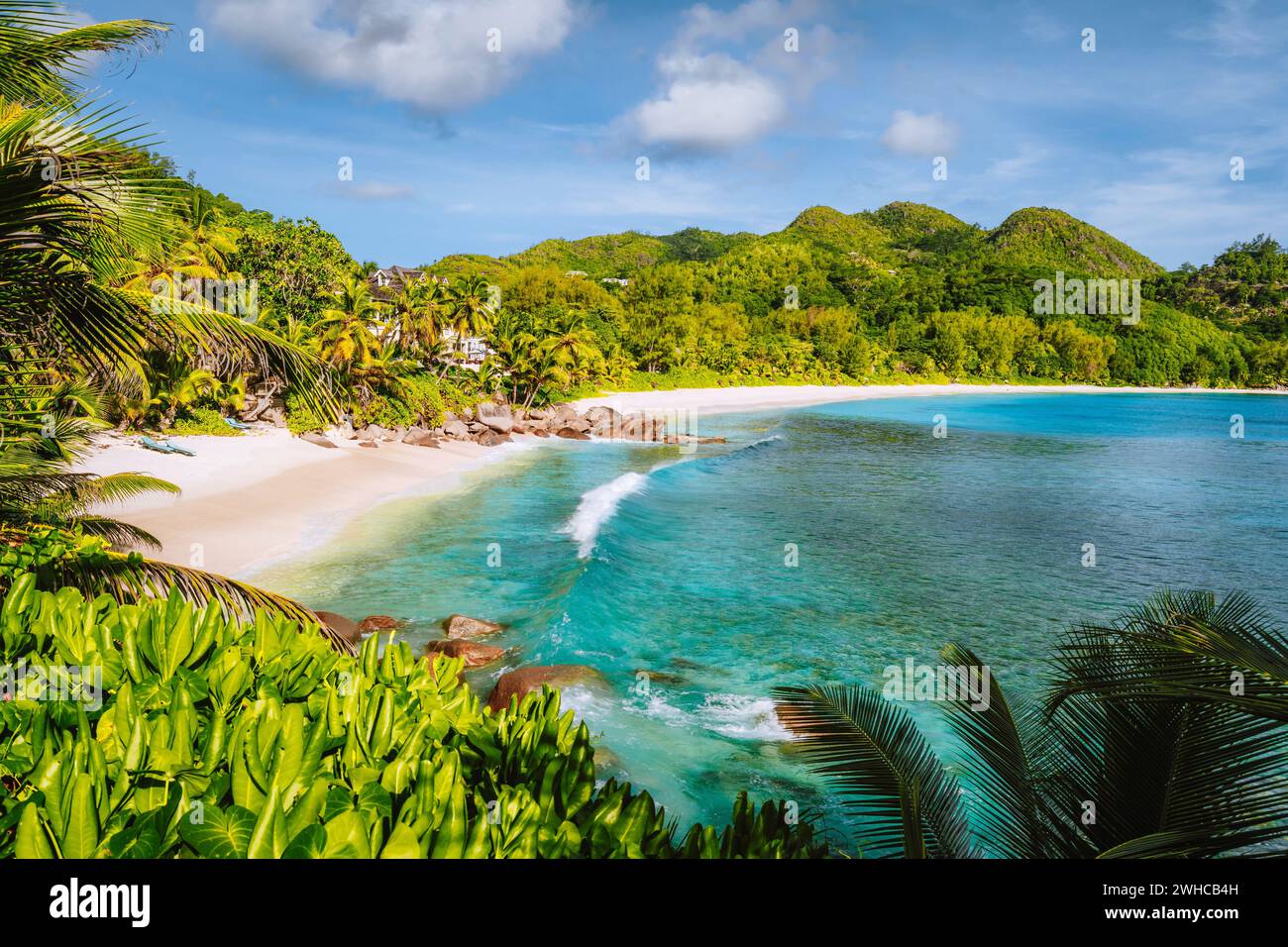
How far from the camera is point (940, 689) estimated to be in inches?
405

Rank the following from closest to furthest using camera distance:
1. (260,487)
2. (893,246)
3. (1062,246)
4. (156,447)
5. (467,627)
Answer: (467,627)
(260,487)
(156,447)
(1062,246)
(893,246)

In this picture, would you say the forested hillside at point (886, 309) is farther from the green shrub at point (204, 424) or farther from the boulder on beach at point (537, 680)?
the boulder on beach at point (537, 680)

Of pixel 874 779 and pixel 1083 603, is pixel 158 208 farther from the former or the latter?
pixel 1083 603

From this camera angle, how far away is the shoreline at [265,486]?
15.0m

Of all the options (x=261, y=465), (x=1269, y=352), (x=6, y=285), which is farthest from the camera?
(x=1269, y=352)

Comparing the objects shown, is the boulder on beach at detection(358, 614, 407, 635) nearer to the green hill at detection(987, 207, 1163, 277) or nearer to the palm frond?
the palm frond

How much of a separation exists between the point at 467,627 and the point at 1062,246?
16997 cm

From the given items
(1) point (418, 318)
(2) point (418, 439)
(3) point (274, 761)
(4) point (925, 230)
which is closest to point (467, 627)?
(3) point (274, 761)

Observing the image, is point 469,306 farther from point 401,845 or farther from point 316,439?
point 401,845

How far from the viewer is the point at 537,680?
387 inches

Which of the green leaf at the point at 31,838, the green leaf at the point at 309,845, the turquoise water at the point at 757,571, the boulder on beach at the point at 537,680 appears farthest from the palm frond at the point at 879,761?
the boulder on beach at the point at 537,680
